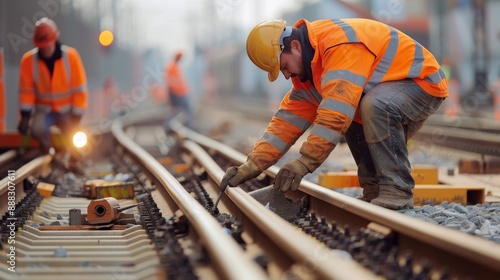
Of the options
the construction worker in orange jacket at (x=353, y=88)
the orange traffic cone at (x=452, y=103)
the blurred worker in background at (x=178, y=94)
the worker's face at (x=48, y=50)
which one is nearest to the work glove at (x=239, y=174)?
the construction worker in orange jacket at (x=353, y=88)

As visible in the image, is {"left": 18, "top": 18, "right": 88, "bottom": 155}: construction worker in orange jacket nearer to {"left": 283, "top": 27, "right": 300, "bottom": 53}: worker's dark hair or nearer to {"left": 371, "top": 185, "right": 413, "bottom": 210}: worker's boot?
{"left": 283, "top": 27, "right": 300, "bottom": 53}: worker's dark hair

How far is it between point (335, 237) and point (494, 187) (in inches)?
157

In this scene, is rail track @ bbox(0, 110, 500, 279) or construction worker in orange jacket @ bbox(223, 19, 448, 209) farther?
construction worker in orange jacket @ bbox(223, 19, 448, 209)

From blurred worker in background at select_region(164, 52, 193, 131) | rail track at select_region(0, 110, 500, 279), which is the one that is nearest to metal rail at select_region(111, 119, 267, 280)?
rail track at select_region(0, 110, 500, 279)

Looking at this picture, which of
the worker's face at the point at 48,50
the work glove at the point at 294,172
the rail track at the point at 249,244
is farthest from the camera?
the worker's face at the point at 48,50

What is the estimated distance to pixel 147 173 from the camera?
8.45 m

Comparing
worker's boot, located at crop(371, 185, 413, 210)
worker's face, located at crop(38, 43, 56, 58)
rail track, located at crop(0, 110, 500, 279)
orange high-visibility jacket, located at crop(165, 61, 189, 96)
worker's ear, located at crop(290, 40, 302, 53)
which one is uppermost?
orange high-visibility jacket, located at crop(165, 61, 189, 96)

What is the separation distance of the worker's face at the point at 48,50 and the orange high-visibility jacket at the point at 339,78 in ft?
16.0

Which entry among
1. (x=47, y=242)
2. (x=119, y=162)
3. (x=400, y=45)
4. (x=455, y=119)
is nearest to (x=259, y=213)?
(x=47, y=242)

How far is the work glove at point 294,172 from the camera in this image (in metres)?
5.31

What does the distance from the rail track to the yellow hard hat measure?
79 centimetres

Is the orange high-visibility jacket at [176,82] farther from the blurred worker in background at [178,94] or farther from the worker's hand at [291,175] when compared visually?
the worker's hand at [291,175]

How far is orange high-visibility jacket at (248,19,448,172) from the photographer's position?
513cm

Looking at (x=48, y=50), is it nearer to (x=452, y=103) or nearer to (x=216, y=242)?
(x=216, y=242)
